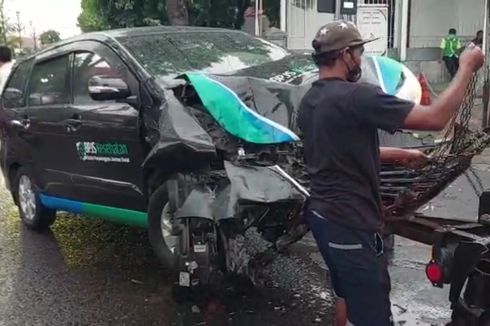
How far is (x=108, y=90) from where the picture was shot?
5.16 m

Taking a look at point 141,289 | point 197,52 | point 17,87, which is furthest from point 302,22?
point 141,289

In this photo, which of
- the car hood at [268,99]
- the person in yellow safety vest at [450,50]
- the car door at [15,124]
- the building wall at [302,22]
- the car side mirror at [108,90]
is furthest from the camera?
the building wall at [302,22]

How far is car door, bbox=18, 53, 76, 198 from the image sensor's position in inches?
245

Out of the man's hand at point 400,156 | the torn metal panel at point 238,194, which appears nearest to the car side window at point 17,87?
the torn metal panel at point 238,194

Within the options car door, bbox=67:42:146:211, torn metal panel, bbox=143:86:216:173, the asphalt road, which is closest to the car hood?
torn metal panel, bbox=143:86:216:173

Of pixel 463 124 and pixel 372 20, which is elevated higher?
pixel 372 20

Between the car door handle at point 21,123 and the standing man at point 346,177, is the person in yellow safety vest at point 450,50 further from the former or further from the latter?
the standing man at point 346,177

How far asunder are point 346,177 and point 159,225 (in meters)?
2.38

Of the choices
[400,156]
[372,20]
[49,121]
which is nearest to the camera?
[400,156]

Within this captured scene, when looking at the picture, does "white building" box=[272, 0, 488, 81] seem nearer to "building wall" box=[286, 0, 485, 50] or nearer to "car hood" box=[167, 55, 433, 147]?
"building wall" box=[286, 0, 485, 50]

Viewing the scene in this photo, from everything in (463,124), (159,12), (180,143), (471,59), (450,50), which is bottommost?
(450,50)

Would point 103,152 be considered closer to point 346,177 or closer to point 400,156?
point 400,156

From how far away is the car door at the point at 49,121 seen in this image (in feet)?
20.4

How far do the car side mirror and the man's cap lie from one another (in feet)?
8.36
